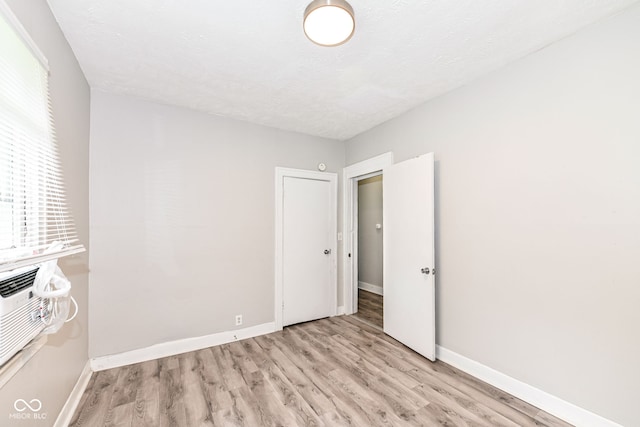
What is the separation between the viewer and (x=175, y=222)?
2830mm

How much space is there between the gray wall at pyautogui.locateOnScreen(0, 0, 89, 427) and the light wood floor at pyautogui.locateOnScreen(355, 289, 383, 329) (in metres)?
3.08

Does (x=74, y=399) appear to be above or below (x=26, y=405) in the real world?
below

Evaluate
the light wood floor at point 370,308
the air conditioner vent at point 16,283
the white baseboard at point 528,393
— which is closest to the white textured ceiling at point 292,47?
the air conditioner vent at point 16,283

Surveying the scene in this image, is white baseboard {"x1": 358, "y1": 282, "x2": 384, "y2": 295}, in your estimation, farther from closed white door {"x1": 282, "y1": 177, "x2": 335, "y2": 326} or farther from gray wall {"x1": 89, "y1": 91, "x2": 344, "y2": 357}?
gray wall {"x1": 89, "y1": 91, "x2": 344, "y2": 357}

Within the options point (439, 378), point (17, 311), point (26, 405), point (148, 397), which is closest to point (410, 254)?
point (439, 378)

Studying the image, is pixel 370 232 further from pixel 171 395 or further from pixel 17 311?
pixel 17 311

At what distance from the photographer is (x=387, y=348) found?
2889 mm

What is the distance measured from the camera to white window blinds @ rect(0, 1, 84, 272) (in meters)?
1.10

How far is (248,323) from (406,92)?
123 inches

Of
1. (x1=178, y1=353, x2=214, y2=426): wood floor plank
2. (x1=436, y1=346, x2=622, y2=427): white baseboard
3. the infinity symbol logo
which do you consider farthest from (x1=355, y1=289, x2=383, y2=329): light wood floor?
the infinity symbol logo

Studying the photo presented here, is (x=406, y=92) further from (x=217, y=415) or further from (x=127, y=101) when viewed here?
(x=217, y=415)

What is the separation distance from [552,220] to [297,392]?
2354 mm

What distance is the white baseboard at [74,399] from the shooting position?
1747 mm

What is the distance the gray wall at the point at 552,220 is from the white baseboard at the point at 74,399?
3.06 metres
